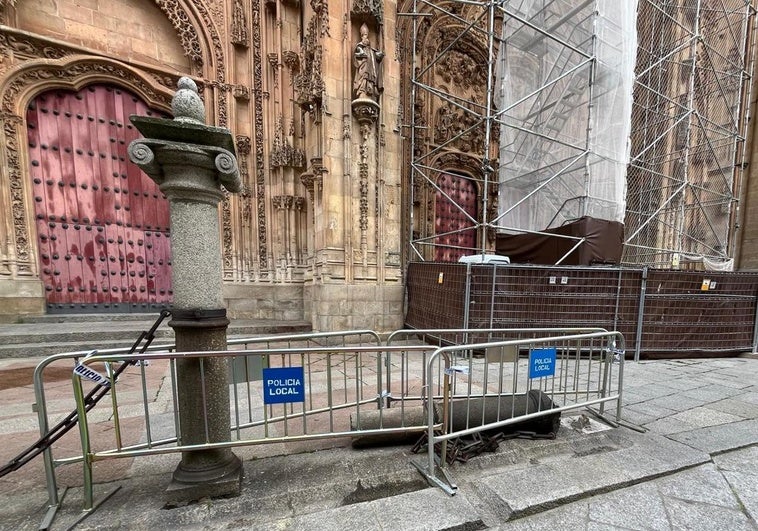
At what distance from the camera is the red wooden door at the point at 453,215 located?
9.96m

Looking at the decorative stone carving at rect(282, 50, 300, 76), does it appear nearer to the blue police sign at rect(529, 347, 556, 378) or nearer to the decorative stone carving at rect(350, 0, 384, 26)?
the decorative stone carving at rect(350, 0, 384, 26)

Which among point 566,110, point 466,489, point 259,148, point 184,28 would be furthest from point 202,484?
point 566,110

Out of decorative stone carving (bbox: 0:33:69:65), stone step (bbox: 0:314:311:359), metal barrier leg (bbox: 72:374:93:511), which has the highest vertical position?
decorative stone carving (bbox: 0:33:69:65)

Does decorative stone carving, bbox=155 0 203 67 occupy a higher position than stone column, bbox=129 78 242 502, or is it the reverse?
decorative stone carving, bbox=155 0 203 67

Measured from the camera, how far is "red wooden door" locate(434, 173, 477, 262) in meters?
9.96

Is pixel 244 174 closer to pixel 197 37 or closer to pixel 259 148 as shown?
pixel 259 148

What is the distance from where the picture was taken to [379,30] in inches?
263

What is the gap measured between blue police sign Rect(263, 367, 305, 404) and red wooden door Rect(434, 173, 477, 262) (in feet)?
26.4

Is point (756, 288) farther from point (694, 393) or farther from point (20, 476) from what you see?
point (20, 476)

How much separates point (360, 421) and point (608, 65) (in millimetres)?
8727

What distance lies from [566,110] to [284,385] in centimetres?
916

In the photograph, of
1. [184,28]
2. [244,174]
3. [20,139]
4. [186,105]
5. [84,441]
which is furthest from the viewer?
[244,174]

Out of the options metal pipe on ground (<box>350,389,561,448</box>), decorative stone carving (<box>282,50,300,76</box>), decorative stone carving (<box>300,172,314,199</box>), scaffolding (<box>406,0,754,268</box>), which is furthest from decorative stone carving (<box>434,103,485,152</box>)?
metal pipe on ground (<box>350,389,561,448</box>)

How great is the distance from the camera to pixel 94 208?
6914 millimetres
